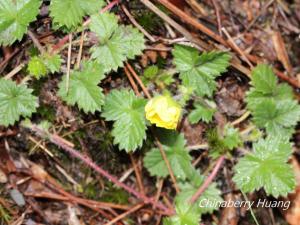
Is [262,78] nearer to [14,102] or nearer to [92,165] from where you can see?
[92,165]

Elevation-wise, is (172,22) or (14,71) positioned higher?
(14,71)

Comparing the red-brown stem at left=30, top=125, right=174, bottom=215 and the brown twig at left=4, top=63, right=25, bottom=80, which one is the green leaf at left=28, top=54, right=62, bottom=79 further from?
the red-brown stem at left=30, top=125, right=174, bottom=215

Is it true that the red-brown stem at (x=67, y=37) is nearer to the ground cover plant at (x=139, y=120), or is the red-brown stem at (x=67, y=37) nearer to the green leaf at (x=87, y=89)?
the ground cover plant at (x=139, y=120)

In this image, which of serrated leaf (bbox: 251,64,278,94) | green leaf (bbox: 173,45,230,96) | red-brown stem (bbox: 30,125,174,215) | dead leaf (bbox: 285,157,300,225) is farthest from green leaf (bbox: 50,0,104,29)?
dead leaf (bbox: 285,157,300,225)

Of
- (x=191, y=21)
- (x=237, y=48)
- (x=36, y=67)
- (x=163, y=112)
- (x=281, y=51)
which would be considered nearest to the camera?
(x=163, y=112)

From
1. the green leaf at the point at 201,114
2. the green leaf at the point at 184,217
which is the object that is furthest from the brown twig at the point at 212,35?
the green leaf at the point at 184,217

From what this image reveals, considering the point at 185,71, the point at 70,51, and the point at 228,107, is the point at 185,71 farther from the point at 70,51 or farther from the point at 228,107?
the point at 70,51

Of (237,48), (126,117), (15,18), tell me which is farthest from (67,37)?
(237,48)
